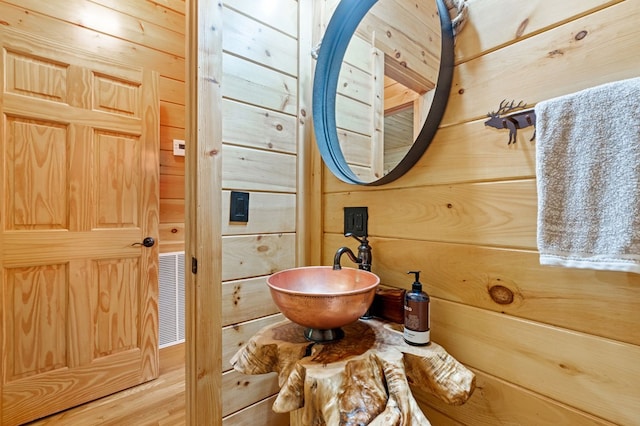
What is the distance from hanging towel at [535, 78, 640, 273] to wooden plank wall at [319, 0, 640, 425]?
0.25 ft

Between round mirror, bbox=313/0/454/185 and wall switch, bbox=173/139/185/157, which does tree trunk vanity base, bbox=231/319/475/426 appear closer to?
round mirror, bbox=313/0/454/185

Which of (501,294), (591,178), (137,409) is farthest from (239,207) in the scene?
(137,409)

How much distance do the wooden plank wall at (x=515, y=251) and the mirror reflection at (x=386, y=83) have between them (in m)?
0.09

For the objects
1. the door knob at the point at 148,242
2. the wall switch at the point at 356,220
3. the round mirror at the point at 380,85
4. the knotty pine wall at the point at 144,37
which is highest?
the knotty pine wall at the point at 144,37

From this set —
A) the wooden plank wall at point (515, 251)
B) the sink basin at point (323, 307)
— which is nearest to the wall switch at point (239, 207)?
the sink basin at point (323, 307)

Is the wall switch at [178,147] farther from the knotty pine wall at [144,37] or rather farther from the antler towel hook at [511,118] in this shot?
the antler towel hook at [511,118]

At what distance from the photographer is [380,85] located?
1023mm

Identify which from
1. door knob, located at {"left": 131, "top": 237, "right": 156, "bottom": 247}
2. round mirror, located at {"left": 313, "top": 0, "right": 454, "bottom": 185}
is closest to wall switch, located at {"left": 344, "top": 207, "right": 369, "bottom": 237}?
round mirror, located at {"left": 313, "top": 0, "right": 454, "bottom": 185}

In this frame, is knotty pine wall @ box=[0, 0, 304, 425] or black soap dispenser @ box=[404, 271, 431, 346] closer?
black soap dispenser @ box=[404, 271, 431, 346]

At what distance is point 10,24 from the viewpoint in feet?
5.07

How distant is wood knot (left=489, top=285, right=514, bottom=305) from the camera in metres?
0.70

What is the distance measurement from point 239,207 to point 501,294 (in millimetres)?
873

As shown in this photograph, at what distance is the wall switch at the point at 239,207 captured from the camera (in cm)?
105

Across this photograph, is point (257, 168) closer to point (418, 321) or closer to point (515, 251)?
point (418, 321)
